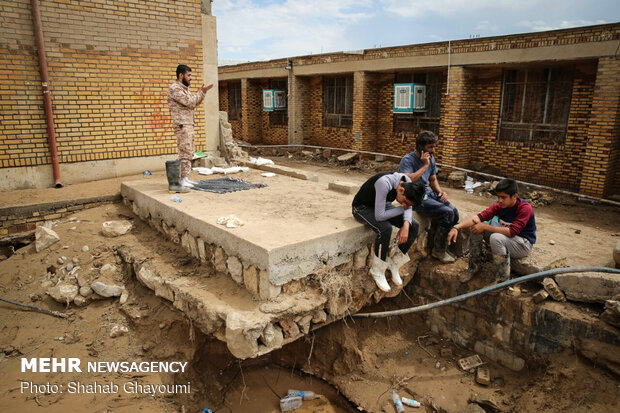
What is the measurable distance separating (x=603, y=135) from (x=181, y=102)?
882cm

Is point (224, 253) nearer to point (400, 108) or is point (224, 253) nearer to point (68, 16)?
point (68, 16)

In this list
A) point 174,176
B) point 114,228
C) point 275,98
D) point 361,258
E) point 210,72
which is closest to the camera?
point 361,258

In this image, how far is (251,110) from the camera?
21422mm

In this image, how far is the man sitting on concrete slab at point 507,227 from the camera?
4926mm

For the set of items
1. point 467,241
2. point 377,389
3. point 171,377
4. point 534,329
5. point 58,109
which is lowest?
point 377,389

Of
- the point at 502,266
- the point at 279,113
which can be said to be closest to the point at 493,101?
the point at 502,266

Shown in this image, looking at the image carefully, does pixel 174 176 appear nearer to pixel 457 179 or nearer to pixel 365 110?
pixel 457 179

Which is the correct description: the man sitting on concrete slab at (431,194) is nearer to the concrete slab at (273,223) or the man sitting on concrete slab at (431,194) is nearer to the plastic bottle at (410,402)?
the concrete slab at (273,223)

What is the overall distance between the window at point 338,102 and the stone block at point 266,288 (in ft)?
43.8

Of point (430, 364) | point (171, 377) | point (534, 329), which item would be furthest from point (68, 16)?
point (534, 329)

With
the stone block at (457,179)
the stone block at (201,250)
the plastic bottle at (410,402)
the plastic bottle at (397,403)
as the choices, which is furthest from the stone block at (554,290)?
the stone block at (457,179)

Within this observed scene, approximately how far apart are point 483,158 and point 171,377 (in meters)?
10.8

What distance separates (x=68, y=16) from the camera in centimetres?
751

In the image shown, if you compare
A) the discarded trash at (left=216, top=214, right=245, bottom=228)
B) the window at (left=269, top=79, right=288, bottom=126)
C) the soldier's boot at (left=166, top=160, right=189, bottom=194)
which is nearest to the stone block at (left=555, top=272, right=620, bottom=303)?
the discarded trash at (left=216, top=214, right=245, bottom=228)
